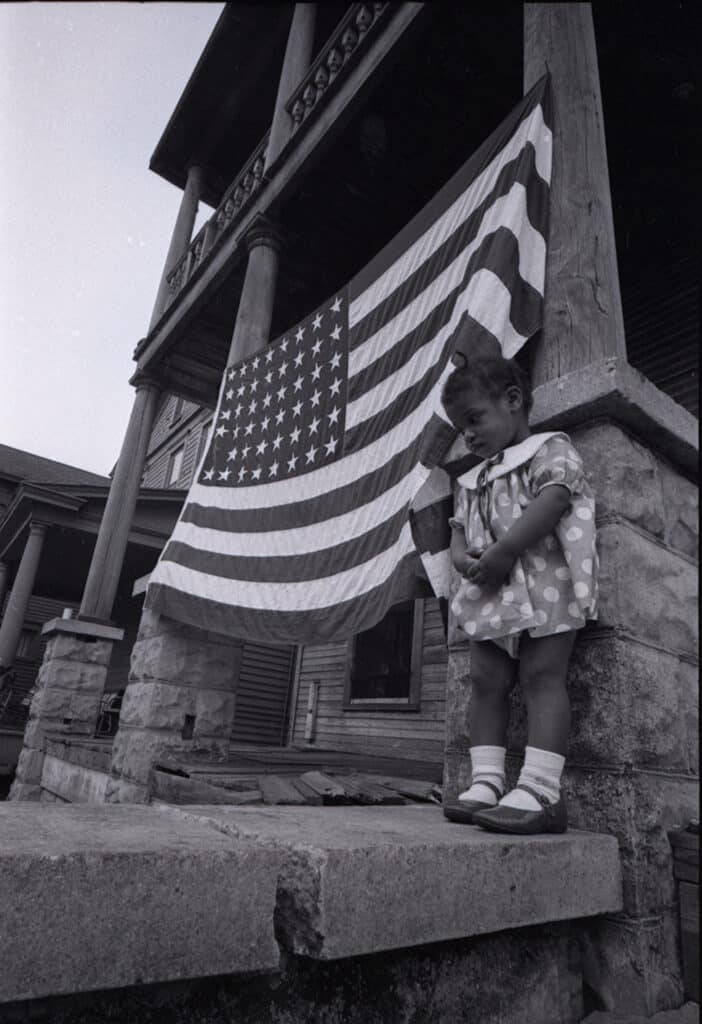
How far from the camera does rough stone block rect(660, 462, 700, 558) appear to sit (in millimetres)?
2168

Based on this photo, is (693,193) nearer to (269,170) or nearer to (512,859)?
(269,170)

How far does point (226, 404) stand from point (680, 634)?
12.4 ft

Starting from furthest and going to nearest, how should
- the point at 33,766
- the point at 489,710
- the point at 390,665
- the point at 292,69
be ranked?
1. the point at 390,665
2. the point at 33,766
3. the point at 292,69
4. the point at 489,710

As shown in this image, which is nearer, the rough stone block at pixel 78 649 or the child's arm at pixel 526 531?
the child's arm at pixel 526 531

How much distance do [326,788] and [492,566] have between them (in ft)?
4.46

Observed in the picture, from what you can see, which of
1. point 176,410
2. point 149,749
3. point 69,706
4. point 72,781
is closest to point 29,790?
point 69,706

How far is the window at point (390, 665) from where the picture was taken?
25.6ft

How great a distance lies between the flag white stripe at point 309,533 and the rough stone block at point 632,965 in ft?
5.15

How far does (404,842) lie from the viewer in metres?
1.23

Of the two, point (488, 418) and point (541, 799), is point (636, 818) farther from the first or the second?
point (488, 418)

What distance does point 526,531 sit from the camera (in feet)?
5.74

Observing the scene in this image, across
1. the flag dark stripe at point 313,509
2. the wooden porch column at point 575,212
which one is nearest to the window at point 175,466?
the flag dark stripe at point 313,509

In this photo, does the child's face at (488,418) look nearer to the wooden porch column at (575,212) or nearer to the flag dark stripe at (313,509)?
the wooden porch column at (575,212)

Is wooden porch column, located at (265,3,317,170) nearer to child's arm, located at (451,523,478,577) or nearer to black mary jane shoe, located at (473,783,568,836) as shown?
child's arm, located at (451,523,478,577)
